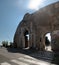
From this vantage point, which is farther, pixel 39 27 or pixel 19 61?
pixel 39 27

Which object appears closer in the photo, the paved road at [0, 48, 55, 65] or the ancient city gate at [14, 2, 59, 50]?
the paved road at [0, 48, 55, 65]

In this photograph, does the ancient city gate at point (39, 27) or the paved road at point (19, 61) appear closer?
the paved road at point (19, 61)

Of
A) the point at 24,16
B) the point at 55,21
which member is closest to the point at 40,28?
the point at 55,21

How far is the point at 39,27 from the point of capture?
23.6 meters

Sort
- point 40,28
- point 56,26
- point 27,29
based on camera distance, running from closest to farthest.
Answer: point 56,26 → point 40,28 → point 27,29

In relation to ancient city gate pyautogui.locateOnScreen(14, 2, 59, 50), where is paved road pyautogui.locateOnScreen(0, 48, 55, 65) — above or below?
below

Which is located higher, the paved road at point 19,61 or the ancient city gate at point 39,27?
the ancient city gate at point 39,27

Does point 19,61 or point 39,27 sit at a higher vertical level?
point 39,27

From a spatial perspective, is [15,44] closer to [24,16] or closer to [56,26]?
[24,16]

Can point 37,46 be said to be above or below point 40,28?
below

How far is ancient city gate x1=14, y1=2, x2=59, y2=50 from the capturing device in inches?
848

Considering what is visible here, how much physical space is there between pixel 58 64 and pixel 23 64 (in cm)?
243

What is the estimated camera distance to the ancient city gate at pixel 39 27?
2153 cm

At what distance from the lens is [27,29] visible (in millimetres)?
25984
